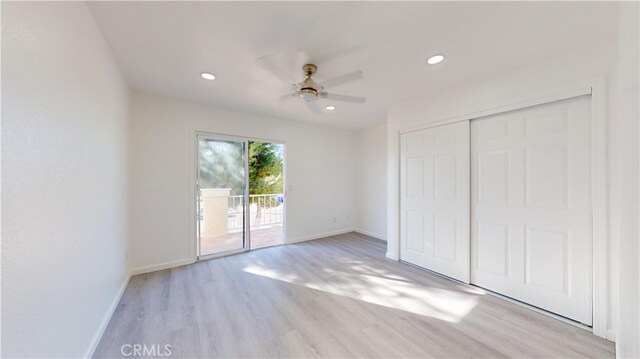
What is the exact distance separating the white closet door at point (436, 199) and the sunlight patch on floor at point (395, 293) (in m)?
0.50

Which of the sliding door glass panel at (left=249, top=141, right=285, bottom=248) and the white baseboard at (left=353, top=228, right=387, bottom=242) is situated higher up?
the sliding door glass panel at (left=249, top=141, right=285, bottom=248)

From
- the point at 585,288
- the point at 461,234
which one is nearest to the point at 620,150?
the point at 585,288

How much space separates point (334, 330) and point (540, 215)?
2166 millimetres

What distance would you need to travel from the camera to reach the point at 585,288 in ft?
6.28

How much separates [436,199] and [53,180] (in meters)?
3.40

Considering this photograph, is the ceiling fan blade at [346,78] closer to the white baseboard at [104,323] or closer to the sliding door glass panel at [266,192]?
the sliding door glass panel at [266,192]

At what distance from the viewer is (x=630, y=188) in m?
0.44

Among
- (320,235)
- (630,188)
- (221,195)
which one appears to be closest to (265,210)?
(320,235)

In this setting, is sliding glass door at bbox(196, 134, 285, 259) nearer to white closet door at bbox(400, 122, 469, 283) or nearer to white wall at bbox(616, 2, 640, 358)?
white closet door at bbox(400, 122, 469, 283)

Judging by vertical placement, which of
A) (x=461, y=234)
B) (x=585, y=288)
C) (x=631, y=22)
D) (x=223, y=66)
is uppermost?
(x=223, y=66)

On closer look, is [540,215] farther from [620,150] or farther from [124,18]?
[124,18]

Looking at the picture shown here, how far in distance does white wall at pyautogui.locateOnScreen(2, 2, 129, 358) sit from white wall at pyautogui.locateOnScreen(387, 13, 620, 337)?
285cm

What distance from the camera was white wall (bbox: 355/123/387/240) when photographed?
4.64 metres

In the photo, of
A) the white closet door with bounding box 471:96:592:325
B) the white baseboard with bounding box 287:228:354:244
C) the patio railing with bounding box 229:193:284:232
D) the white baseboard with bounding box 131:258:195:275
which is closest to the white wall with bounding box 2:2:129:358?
the white baseboard with bounding box 131:258:195:275
